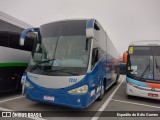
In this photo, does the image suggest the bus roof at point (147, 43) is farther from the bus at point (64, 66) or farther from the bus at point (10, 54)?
the bus at point (10, 54)

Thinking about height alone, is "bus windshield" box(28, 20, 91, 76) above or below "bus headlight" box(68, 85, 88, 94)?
above

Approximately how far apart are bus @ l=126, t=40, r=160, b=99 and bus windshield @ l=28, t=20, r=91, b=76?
406 centimetres

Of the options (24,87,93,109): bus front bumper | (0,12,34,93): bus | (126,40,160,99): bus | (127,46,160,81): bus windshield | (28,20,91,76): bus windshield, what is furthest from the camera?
(127,46,160,81): bus windshield

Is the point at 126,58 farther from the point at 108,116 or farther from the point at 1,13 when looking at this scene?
the point at 1,13

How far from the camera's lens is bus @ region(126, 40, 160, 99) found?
752 centimetres

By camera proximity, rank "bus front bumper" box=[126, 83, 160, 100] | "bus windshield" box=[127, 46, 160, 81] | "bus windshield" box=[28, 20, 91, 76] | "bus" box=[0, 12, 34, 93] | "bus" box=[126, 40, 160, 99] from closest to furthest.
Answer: "bus windshield" box=[28, 20, 91, 76] < "bus" box=[0, 12, 34, 93] < "bus front bumper" box=[126, 83, 160, 100] < "bus" box=[126, 40, 160, 99] < "bus windshield" box=[127, 46, 160, 81]

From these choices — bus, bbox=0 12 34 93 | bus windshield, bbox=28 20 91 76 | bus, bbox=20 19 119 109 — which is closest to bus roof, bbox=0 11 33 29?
bus, bbox=0 12 34 93

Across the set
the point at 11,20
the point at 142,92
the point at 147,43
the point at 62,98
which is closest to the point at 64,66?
the point at 62,98

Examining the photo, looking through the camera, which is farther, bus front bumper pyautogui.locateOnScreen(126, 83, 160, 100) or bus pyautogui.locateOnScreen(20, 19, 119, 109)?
bus front bumper pyautogui.locateOnScreen(126, 83, 160, 100)

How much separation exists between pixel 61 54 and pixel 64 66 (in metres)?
0.47

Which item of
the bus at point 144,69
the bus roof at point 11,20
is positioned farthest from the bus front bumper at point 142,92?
the bus roof at point 11,20

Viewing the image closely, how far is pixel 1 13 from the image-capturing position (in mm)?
6984

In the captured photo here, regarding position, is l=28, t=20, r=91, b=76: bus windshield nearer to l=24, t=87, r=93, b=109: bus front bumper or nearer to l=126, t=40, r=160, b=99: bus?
l=24, t=87, r=93, b=109: bus front bumper

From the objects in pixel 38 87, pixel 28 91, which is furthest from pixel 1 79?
pixel 38 87
